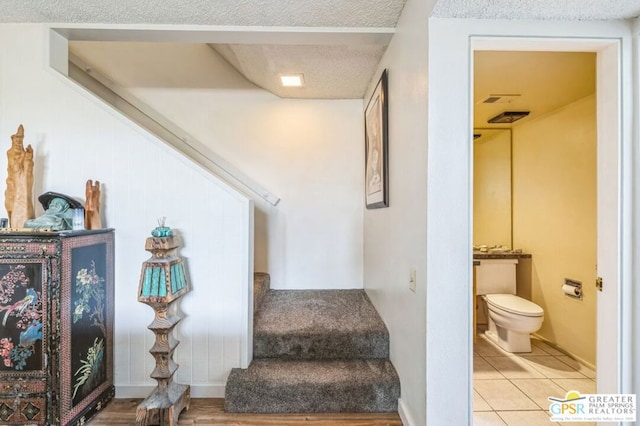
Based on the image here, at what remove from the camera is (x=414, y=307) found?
155cm

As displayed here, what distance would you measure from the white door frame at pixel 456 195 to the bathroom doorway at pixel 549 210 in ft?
0.23

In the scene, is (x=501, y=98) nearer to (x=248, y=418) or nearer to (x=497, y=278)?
(x=497, y=278)

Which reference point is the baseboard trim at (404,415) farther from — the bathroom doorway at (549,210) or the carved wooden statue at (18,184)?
the carved wooden statue at (18,184)

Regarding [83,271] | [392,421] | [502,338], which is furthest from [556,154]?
[83,271]

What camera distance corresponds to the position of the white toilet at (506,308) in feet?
8.34

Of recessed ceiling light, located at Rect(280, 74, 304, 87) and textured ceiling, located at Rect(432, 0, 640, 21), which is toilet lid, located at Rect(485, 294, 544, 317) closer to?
textured ceiling, located at Rect(432, 0, 640, 21)

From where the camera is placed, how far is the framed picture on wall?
6.89 feet

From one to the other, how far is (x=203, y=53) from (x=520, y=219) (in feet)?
12.4

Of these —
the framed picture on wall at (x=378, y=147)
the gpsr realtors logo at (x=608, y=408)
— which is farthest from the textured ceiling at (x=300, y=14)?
the gpsr realtors logo at (x=608, y=408)

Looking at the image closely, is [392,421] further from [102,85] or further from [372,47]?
[102,85]

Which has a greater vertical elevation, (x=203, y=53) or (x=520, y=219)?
(x=203, y=53)

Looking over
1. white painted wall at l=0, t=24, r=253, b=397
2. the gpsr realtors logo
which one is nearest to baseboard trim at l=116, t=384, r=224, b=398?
white painted wall at l=0, t=24, r=253, b=397

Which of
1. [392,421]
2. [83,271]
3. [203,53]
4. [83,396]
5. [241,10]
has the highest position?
[203,53]

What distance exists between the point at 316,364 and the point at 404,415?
0.61 meters
